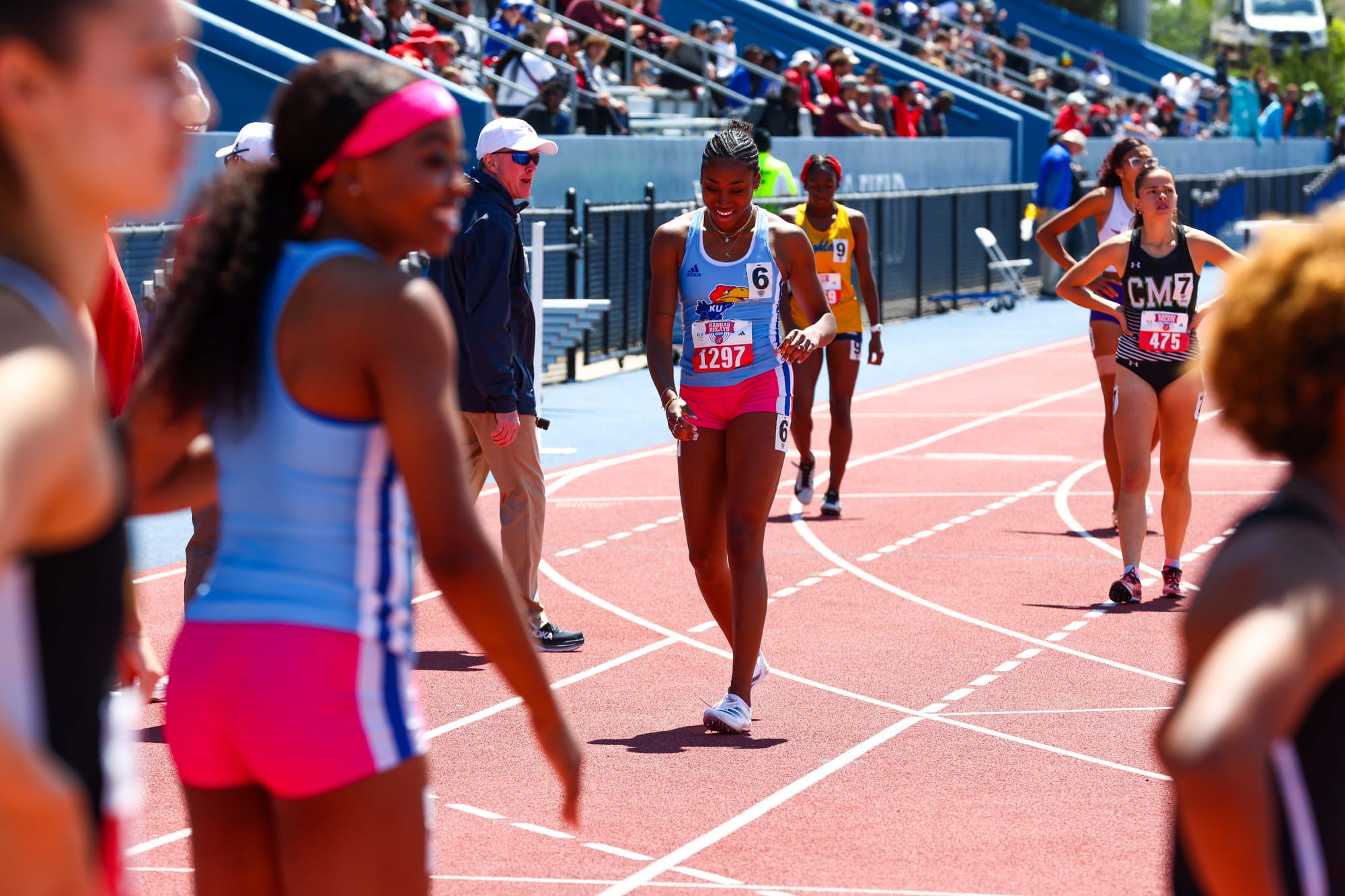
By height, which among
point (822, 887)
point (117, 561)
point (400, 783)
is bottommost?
point (822, 887)

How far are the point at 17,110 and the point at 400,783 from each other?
137cm

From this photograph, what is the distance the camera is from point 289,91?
310 centimetres

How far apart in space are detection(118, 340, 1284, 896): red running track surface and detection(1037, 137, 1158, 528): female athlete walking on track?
0.75 meters

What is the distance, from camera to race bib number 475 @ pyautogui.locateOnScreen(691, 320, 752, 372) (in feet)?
23.4

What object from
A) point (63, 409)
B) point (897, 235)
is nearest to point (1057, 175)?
point (897, 235)

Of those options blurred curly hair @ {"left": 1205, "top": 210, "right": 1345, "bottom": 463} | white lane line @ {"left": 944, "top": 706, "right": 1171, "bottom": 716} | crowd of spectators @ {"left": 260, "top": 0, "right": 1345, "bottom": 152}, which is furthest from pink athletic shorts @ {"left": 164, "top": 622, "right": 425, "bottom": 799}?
crowd of spectators @ {"left": 260, "top": 0, "right": 1345, "bottom": 152}

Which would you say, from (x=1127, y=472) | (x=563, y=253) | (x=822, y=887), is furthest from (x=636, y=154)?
(x=822, y=887)

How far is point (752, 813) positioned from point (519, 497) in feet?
8.59

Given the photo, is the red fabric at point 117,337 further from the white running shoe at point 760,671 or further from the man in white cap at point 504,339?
the white running shoe at point 760,671

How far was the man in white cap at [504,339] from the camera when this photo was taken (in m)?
8.09

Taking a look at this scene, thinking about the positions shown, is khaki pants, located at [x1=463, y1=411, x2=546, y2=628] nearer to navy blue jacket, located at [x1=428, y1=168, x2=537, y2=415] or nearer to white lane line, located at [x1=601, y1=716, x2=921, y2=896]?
navy blue jacket, located at [x1=428, y1=168, x2=537, y2=415]

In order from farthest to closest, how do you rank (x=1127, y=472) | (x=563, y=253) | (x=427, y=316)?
(x=563, y=253), (x=1127, y=472), (x=427, y=316)

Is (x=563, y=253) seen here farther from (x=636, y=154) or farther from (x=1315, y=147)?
(x=1315, y=147)

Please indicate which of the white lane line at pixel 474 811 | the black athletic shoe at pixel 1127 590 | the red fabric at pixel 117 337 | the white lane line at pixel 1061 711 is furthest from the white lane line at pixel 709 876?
the black athletic shoe at pixel 1127 590
